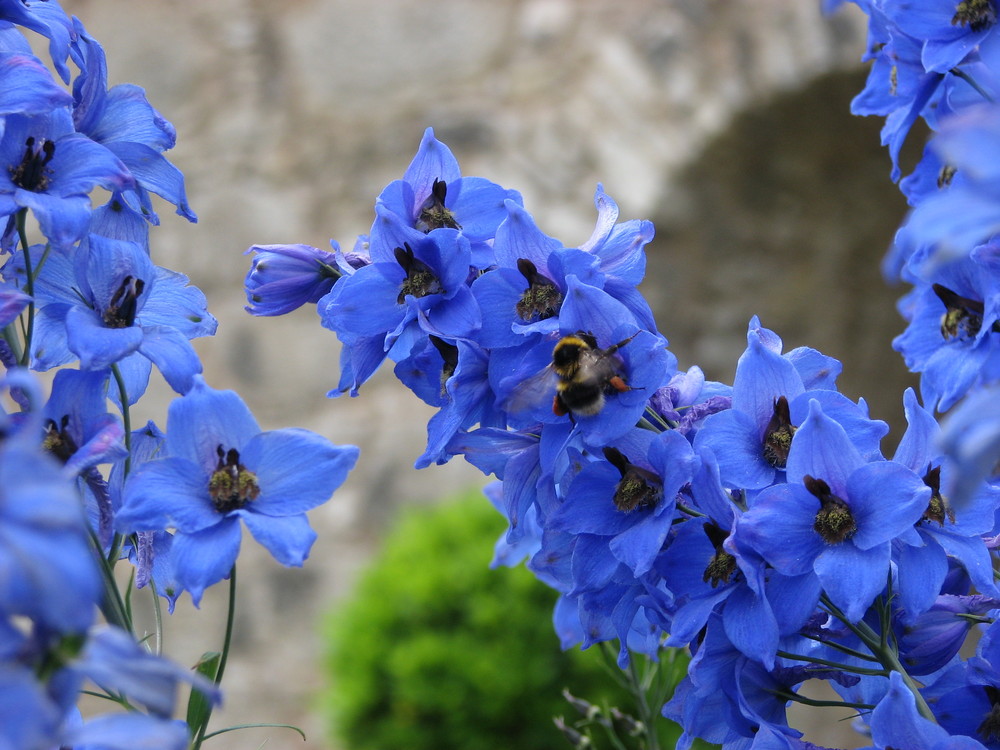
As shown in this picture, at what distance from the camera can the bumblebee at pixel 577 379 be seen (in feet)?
1.59

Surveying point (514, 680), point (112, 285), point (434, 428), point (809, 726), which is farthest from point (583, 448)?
point (809, 726)

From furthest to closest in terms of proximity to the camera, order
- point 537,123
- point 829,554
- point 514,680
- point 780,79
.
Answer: point 537,123 → point 780,79 → point 514,680 → point 829,554

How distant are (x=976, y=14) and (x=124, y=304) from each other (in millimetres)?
492

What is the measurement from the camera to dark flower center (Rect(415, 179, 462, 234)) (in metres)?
0.57

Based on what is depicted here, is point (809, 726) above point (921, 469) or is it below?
below

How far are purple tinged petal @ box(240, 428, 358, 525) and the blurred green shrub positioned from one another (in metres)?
1.42

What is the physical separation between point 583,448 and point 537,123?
235cm

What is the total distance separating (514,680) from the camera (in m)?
1.86

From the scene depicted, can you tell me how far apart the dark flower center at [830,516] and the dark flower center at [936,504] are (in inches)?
2.3

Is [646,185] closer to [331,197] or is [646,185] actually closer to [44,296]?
[331,197]

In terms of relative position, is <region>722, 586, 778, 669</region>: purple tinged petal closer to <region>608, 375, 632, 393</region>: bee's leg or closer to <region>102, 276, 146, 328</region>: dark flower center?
<region>608, 375, 632, 393</region>: bee's leg

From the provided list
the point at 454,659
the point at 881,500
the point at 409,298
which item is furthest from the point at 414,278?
the point at 454,659

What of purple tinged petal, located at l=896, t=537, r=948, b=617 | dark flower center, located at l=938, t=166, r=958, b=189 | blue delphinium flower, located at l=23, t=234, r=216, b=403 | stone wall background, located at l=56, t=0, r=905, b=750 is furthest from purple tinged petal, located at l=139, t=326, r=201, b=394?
stone wall background, located at l=56, t=0, r=905, b=750

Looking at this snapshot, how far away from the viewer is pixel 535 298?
1.70 feet
